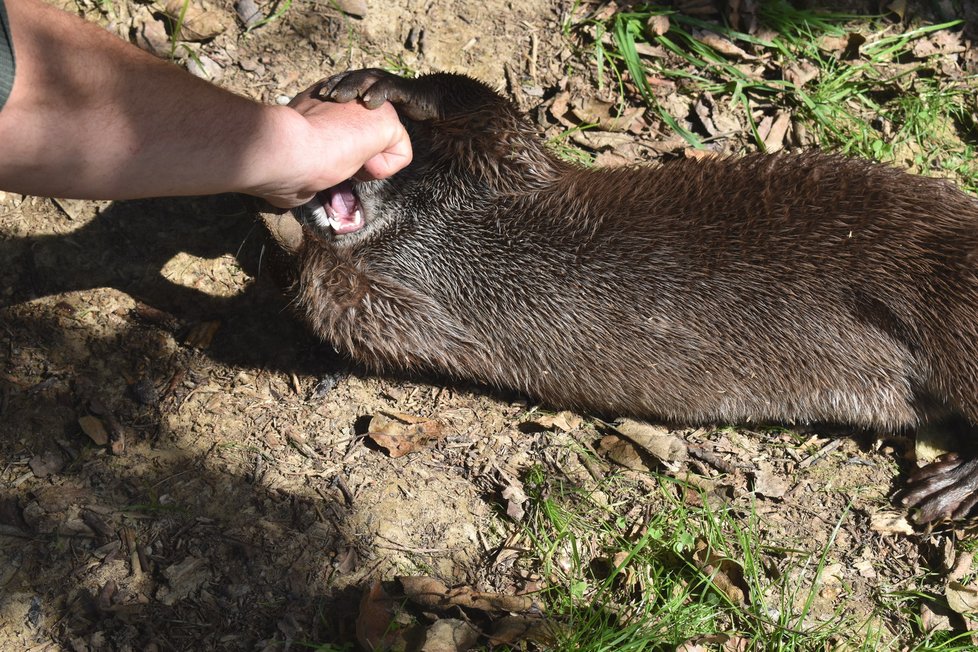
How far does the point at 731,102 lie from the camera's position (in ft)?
14.0

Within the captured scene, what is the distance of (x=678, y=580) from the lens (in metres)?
3.04

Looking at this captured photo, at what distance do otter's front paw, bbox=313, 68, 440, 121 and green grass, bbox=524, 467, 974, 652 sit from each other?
1528 mm

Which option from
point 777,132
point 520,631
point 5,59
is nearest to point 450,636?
point 520,631

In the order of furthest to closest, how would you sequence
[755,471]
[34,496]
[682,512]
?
1. [755,471]
2. [682,512]
3. [34,496]

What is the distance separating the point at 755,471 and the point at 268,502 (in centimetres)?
193

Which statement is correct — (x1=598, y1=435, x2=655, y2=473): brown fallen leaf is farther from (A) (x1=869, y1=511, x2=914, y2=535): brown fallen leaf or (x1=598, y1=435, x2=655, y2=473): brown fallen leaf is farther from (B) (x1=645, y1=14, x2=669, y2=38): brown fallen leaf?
(B) (x1=645, y1=14, x2=669, y2=38): brown fallen leaf

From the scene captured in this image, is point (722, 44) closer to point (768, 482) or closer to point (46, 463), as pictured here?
point (768, 482)

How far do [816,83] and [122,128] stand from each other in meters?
3.44

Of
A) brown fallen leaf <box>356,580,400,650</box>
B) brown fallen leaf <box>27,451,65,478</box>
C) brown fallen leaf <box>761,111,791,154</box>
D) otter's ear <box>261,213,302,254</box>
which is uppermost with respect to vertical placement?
brown fallen leaf <box>761,111,791,154</box>

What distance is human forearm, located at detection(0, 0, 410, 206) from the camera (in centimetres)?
201

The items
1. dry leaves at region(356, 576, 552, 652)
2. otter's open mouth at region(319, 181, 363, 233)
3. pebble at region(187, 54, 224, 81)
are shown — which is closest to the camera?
dry leaves at region(356, 576, 552, 652)

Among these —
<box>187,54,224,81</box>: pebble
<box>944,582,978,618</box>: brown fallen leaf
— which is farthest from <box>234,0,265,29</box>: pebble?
<box>944,582,978,618</box>: brown fallen leaf

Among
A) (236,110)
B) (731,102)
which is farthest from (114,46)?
(731,102)

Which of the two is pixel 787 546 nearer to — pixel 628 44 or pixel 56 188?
pixel 628 44
